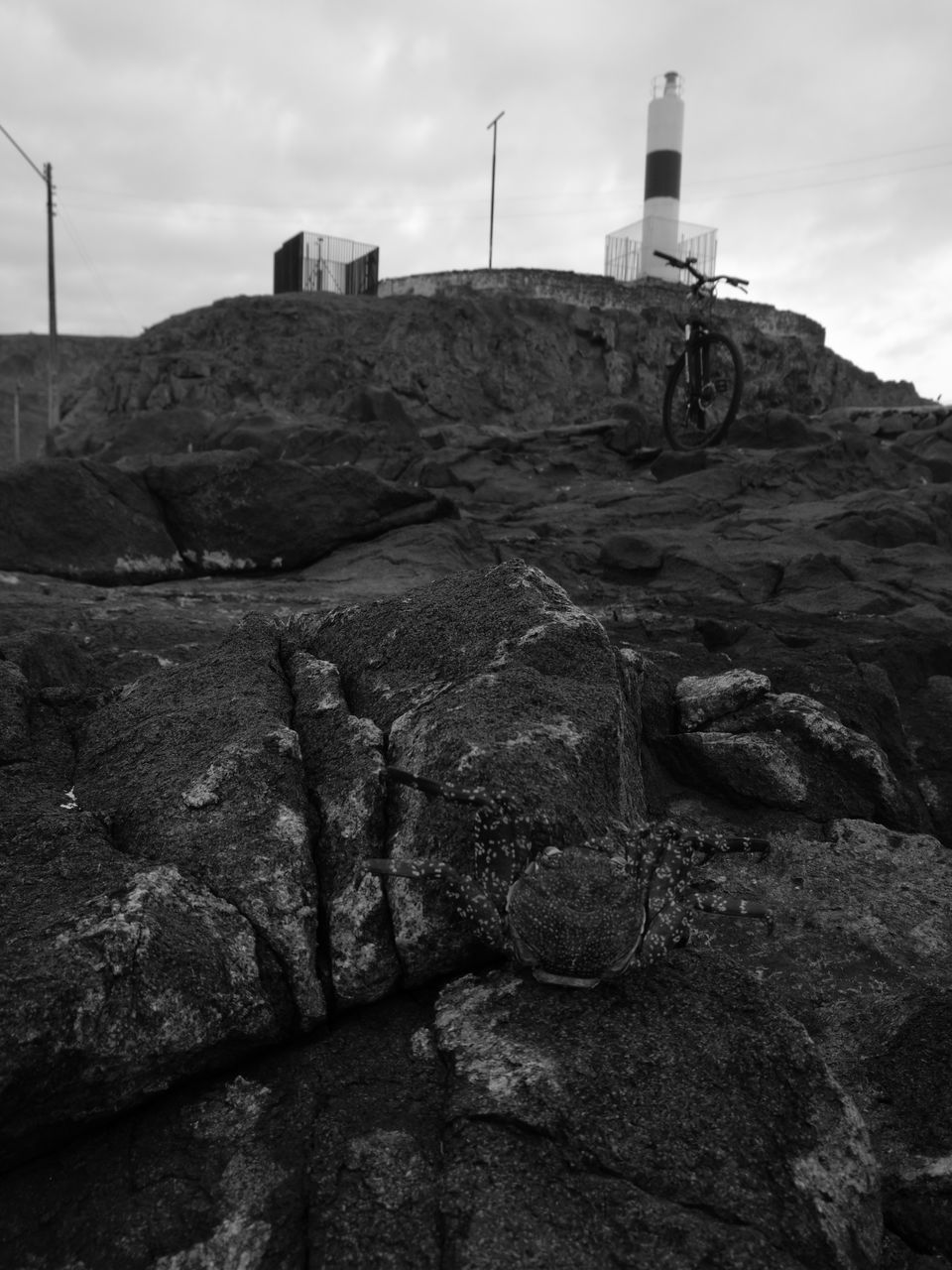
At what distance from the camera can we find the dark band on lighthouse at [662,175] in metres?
28.7

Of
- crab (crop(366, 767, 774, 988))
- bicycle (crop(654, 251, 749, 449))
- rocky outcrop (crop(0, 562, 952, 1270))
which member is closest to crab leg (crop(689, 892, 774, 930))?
crab (crop(366, 767, 774, 988))

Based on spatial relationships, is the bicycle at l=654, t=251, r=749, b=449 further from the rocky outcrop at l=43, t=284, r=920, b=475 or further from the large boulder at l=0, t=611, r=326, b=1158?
the large boulder at l=0, t=611, r=326, b=1158

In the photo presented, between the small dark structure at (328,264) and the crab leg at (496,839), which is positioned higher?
the small dark structure at (328,264)

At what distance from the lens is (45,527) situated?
6.19m

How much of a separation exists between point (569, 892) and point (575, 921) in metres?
0.07

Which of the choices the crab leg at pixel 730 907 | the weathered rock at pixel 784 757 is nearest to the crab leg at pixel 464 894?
the crab leg at pixel 730 907

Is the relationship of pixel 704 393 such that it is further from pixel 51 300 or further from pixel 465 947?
pixel 51 300

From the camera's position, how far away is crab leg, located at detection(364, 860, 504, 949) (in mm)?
2090

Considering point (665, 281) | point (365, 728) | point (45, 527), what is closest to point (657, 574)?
point (45, 527)

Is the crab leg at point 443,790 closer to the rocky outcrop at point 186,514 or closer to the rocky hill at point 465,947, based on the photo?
the rocky hill at point 465,947

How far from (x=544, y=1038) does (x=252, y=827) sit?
794mm

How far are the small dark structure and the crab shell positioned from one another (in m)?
25.9

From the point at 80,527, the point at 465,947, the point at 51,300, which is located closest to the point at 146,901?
the point at 465,947

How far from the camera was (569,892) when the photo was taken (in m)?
2.02
